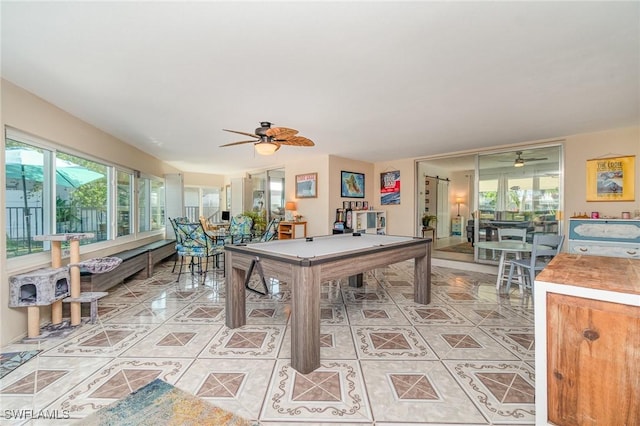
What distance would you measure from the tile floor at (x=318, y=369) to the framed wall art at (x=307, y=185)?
304 cm

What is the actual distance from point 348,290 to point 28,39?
4.01 m

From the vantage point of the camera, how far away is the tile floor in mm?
1703

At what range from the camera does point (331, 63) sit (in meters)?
2.18

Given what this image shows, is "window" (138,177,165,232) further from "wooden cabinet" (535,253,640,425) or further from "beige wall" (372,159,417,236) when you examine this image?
"wooden cabinet" (535,253,640,425)

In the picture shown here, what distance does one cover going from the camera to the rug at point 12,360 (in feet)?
6.82

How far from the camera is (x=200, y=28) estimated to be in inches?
69.1

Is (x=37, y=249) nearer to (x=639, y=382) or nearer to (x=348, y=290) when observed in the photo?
(x=348, y=290)

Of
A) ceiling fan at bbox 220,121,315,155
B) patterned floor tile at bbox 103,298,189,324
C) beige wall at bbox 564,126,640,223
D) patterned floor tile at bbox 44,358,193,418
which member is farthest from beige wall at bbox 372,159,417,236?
patterned floor tile at bbox 44,358,193,418

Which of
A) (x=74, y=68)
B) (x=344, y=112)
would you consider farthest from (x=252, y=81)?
(x=74, y=68)

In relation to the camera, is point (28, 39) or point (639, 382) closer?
point (639, 382)

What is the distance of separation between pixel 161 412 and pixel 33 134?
123 inches

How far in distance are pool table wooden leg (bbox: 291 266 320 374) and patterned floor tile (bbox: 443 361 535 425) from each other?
42.7 inches

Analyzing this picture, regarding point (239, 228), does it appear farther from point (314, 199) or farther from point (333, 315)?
point (333, 315)

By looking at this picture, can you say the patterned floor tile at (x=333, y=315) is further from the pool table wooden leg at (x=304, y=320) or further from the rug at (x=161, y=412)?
the rug at (x=161, y=412)
